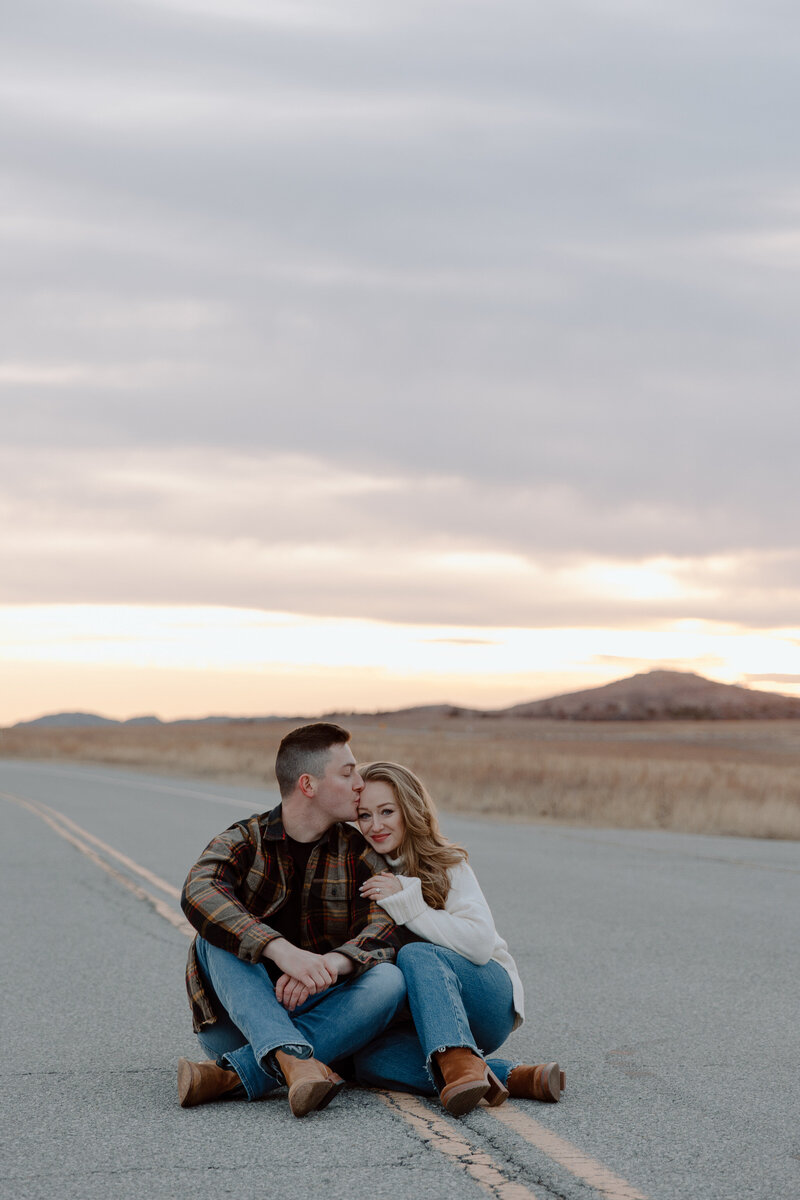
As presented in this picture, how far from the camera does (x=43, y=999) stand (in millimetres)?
7496

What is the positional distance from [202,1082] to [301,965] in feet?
1.92

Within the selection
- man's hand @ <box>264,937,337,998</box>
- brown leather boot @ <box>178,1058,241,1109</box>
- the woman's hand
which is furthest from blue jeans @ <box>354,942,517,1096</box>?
brown leather boot @ <box>178,1058,241,1109</box>

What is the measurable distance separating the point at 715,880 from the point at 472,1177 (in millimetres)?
9688

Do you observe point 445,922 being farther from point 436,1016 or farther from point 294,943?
point 294,943

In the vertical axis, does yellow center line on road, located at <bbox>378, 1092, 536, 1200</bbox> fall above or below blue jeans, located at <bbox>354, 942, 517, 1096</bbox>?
below

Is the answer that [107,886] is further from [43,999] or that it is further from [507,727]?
[507,727]

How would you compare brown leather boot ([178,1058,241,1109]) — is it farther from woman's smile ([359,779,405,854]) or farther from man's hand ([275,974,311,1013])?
woman's smile ([359,779,405,854])

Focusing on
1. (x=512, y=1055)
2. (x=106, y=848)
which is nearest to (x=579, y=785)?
(x=106, y=848)

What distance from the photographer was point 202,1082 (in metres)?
5.08

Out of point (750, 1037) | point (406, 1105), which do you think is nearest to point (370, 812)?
point (406, 1105)

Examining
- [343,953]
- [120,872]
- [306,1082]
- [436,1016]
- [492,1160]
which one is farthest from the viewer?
[120,872]

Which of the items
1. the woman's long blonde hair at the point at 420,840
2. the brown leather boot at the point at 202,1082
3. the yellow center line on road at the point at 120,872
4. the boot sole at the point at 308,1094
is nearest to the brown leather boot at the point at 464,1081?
the boot sole at the point at 308,1094

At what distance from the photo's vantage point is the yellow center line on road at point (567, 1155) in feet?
13.6

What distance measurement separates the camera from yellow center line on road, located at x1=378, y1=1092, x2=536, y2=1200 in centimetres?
415
